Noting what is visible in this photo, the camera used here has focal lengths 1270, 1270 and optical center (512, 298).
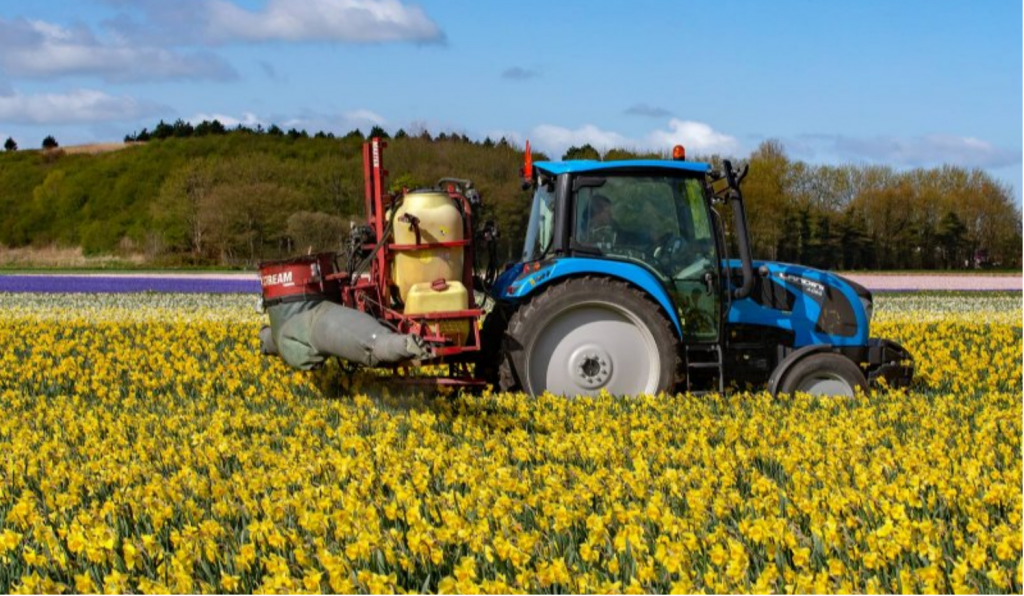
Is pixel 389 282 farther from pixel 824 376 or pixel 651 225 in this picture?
pixel 824 376

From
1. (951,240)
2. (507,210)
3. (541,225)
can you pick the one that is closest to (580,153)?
(541,225)

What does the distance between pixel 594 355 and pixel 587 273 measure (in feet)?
2.10

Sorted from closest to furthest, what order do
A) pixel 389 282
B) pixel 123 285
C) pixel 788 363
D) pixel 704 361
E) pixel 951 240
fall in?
1. pixel 389 282
2. pixel 788 363
3. pixel 704 361
4. pixel 123 285
5. pixel 951 240

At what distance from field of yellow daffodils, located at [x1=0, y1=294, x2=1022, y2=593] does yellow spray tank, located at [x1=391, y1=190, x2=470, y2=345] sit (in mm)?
724

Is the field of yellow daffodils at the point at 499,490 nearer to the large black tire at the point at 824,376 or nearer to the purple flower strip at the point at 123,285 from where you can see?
the large black tire at the point at 824,376

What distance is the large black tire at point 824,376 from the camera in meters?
9.84

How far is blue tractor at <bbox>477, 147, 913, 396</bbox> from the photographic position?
9.57 metres

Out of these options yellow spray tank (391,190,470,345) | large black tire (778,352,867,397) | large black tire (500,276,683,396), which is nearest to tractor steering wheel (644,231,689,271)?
large black tire (500,276,683,396)

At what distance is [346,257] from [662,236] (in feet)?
8.04

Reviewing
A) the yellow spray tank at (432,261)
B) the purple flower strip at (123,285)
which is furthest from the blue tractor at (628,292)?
the purple flower strip at (123,285)

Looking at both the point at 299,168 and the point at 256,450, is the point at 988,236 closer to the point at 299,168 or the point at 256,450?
the point at 299,168

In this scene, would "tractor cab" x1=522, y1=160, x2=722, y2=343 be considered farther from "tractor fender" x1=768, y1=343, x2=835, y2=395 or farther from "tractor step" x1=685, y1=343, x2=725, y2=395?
"tractor fender" x1=768, y1=343, x2=835, y2=395

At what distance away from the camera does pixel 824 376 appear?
9.98 meters

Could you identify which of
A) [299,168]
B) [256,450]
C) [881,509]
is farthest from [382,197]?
[299,168]
